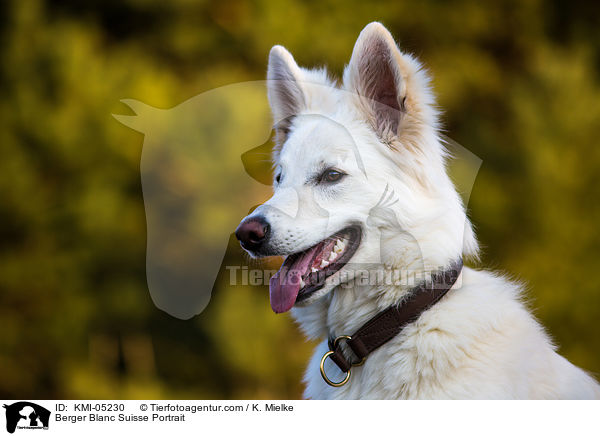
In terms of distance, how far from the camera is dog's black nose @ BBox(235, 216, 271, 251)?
69.4 inches

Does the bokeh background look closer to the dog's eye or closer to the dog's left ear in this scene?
the dog's left ear

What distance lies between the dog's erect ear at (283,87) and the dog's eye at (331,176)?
392 mm

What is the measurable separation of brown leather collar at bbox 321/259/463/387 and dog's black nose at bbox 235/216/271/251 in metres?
0.46

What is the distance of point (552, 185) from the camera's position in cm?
352

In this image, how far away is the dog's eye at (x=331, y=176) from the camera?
A: 6.25ft

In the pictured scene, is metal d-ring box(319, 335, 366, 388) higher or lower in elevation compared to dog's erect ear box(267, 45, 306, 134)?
lower

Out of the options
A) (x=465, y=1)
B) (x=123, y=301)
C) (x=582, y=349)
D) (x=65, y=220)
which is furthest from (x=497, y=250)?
(x=65, y=220)

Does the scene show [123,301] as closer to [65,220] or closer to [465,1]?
[65,220]

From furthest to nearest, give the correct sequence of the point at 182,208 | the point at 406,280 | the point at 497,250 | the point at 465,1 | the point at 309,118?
the point at 465,1
the point at 497,250
the point at 182,208
the point at 309,118
the point at 406,280

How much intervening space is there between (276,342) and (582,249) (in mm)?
2107
